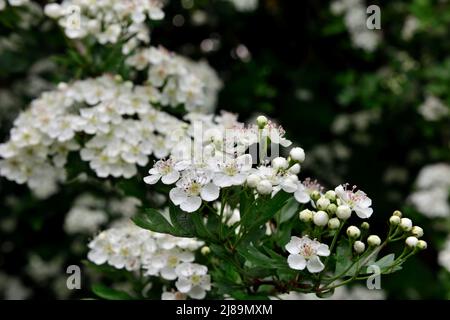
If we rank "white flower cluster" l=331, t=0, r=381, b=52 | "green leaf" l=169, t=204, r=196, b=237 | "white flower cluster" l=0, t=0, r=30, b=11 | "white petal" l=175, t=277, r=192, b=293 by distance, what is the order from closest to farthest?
"green leaf" l=169, t=204, r=196, b=237 < "white petal" l=175, t=277, r=192, b=293 < "white flower cluster" l=0, t=0, r=30, b=11 < "white flower cluster" l=331, t=0, r=381, b=52

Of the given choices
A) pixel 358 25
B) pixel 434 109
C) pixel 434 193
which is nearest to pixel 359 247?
pixel 434 193

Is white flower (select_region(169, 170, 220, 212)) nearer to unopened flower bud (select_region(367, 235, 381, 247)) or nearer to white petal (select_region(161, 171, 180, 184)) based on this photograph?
white petal (select_region(161, 171, 180, 184))

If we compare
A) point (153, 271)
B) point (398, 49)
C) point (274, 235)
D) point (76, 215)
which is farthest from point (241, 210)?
point (398, 49)

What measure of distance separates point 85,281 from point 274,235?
2.50m

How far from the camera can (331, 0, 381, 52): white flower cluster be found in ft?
13.6

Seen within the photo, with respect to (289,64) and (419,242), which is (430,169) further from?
(419,242)

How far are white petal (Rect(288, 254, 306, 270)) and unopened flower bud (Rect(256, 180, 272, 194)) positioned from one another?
18 centimetres

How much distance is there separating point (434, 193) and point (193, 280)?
2.33m

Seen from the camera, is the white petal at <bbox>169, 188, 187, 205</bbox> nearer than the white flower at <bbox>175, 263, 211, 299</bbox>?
Yes

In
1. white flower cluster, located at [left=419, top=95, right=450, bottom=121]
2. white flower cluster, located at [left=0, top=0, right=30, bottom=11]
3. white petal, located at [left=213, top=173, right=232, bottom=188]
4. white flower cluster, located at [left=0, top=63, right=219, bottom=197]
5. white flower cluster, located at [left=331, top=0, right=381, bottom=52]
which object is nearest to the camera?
white petal, located at [left=213, top=173, right=232, bottom=188]

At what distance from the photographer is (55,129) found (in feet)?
8.27

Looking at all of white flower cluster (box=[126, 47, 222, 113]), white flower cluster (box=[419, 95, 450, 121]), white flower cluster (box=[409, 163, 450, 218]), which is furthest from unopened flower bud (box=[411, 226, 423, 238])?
white flower cluster (box=[419, 95, 450, 121])

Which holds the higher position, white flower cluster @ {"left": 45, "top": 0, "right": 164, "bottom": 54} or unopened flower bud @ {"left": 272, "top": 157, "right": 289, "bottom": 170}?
white flower cluster @ {"left": 45, "top": 0, "right": 164, "bottom": 54}

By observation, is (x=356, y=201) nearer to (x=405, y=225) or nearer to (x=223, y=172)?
(x=405, y=225)
